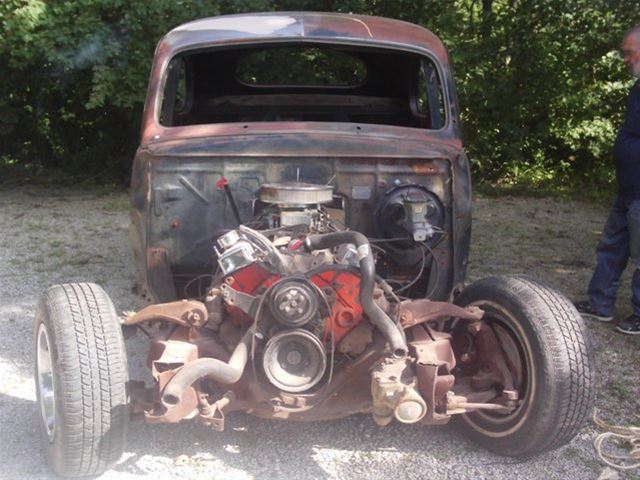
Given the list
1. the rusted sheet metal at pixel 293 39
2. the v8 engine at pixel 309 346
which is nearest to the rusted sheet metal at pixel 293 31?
the rusted sheet metal at pixel 293 39

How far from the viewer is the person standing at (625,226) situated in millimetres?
4777

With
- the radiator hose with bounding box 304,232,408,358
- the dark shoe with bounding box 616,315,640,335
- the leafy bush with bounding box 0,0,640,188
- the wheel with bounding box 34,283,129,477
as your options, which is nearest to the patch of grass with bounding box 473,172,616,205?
the leafy bush with bounding box 0,0,640,188

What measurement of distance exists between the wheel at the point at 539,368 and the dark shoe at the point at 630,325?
6.52 ft

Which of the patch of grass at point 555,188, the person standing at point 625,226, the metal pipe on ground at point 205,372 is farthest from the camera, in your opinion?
the patch of grass at point 555,188

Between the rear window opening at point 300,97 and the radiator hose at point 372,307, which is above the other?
the rear window opening at point 300,97

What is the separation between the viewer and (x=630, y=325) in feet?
16.3

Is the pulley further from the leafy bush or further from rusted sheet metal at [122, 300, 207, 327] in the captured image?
the leafy bush

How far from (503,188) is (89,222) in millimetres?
5846

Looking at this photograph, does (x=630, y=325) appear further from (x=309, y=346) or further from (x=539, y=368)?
(x=309, y=346)

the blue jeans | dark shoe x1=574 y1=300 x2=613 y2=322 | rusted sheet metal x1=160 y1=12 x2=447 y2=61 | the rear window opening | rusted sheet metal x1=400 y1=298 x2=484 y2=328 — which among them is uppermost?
rusted sheet metal x1=160 y1=12 x2=447 y2=61

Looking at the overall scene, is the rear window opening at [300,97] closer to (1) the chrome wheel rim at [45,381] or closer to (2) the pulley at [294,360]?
(1) the chrome wheel rim at [45,381]

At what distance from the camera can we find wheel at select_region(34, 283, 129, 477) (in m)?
2.84

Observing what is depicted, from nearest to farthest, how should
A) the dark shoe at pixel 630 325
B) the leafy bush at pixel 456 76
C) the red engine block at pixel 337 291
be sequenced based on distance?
the red engine block at pixel 337 291
the dark shoe at pixel 630 325
the leafy bush at pixel 456 76

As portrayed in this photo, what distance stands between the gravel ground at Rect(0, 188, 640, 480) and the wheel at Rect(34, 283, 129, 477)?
23 centimetres
